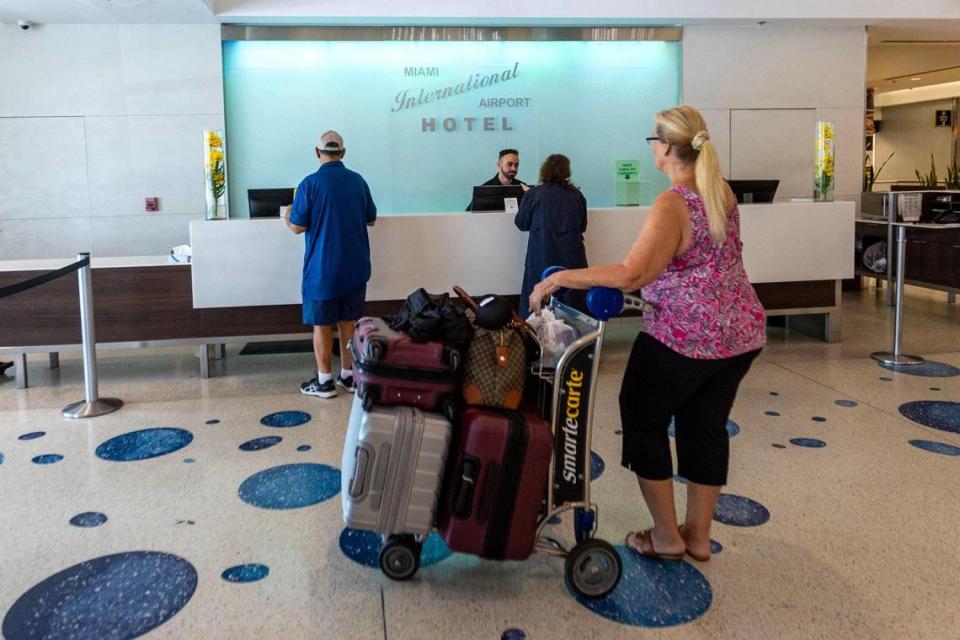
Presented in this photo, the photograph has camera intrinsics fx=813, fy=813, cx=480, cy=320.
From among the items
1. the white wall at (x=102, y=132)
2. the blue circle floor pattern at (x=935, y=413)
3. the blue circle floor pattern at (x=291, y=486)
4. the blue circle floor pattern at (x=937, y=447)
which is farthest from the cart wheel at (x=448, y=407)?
the white wall at (x=102, y=132)

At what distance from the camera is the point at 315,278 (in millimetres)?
4605

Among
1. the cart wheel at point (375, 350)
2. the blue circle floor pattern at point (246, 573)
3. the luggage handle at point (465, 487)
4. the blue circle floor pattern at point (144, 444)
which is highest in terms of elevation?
the cart wheel at point (375, 350)

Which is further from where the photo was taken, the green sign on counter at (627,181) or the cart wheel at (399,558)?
the green sign on counter at (627,181)

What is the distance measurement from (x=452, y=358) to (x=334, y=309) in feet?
8.60

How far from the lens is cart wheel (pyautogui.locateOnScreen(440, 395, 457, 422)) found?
2199 mm

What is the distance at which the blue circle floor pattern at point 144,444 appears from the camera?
12.0ft

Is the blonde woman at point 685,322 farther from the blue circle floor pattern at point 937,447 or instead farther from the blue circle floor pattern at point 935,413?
the blue circle floor pattern at point 935,413

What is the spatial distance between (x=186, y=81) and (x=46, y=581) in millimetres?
5744

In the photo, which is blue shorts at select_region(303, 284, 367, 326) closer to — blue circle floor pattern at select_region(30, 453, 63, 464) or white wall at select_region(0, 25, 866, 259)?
blue circle floor pattern at select_region(30, 453, 63, 464)

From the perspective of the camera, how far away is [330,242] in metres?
4.55

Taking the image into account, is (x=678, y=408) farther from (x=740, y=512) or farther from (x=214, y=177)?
(x=214, y=177)

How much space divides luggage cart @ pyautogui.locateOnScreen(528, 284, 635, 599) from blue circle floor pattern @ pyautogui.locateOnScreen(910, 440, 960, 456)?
2008 millimetres

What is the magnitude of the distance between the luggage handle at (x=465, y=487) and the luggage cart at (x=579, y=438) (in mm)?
251

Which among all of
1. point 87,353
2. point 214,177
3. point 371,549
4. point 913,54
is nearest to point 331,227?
point 214,177
